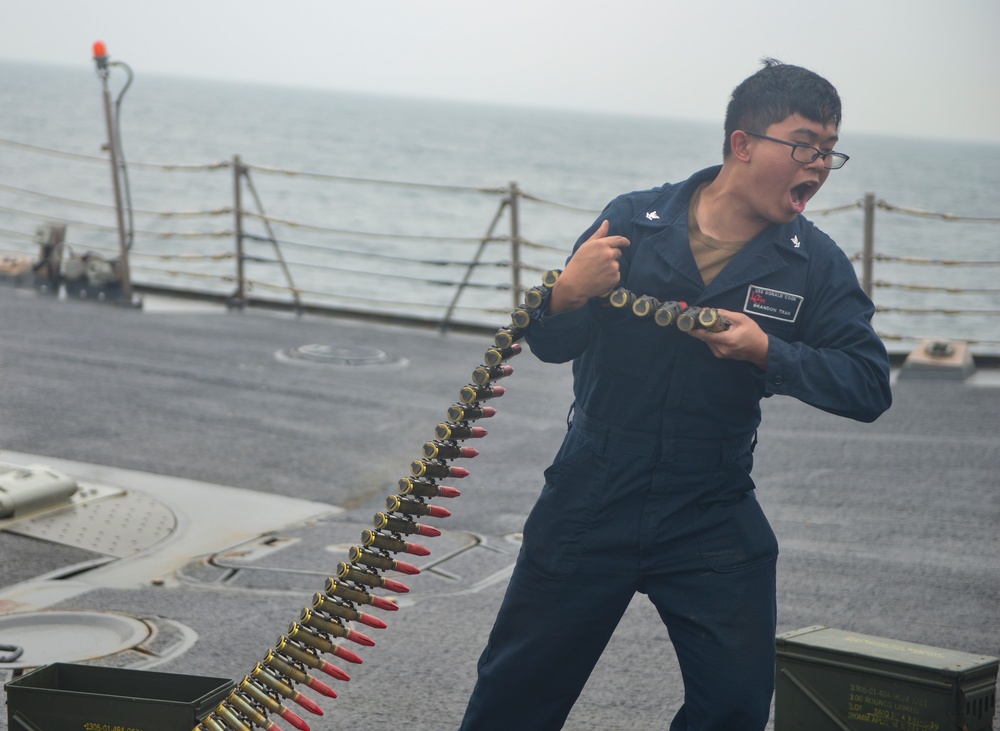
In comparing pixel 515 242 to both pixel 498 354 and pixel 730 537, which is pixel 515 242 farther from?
pixel 730 537

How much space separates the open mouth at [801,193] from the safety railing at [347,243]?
913 centimetres

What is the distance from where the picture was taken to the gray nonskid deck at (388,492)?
214 inches

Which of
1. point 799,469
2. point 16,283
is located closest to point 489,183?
point 16,283

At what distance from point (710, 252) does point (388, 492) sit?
4.60 metres

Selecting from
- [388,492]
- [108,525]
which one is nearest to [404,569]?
[108,525]

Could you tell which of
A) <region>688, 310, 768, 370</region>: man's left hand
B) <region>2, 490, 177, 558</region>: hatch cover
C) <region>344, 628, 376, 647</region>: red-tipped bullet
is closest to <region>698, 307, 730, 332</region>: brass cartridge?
<region>688, 310, 768, 370</region>: man's left hand

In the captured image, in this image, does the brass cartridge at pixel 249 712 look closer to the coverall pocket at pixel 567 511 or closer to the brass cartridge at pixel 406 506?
the brass cartridge at pixel 406 506

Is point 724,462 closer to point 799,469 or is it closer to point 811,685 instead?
point 811,685

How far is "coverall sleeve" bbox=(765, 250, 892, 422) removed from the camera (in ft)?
10.6

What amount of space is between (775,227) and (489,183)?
95666mm

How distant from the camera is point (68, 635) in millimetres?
5430

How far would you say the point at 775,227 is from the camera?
11.5 ft

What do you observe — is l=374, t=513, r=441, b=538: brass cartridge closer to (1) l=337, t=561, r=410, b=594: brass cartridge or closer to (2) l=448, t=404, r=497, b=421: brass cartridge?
(1) l=337, t=561, r=410, b=594: brass cartridge

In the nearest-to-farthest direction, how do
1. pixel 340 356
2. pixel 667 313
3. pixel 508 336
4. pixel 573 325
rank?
pixel 667 313, pixel 573 325, pixel 508 336, pixel 340 356
